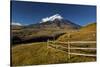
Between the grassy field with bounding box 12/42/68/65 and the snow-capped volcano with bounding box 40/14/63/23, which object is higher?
the snow-capped volcano with bounding box 40/14/63/23

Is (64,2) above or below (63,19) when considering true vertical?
above

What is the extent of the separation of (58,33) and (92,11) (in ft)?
2.32

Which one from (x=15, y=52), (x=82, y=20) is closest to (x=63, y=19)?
(x=82, y=20)

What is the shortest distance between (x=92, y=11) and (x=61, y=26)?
2.00 feet

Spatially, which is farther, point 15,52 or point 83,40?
point 83,40

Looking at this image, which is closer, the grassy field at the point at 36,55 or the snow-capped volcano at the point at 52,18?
the grassy field at the point at 36,55

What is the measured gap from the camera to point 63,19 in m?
3.26

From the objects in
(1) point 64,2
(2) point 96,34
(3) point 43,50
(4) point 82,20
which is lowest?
(3) point 43,50

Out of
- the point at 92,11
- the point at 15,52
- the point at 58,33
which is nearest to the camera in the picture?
the point at 15,52

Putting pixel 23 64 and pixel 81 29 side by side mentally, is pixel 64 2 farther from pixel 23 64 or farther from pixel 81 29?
pixel 23 64

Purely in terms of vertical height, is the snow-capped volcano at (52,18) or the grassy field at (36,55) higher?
the snow-capped volcano at (52,18)

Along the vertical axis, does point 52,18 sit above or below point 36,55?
above

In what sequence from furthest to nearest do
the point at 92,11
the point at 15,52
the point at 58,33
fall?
the point at 92,11 < the point at 58,33 < the point at 15,52

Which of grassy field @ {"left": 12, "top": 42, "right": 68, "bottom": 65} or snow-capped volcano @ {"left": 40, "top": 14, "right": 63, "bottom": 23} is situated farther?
snow-capped volcano @ {"left": 40, "top": 14, "right": 63, "bottom": 23}
